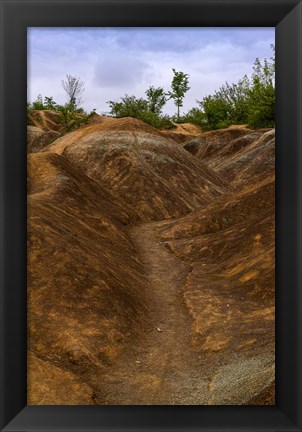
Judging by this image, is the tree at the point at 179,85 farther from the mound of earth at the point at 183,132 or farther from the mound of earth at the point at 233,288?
the mound of earth at the point at 233,288

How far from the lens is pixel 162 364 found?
7762 mm

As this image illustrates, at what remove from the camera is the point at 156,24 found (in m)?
4.33

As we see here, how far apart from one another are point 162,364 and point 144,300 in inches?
112

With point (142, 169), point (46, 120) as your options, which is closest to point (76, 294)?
point (142, 169)

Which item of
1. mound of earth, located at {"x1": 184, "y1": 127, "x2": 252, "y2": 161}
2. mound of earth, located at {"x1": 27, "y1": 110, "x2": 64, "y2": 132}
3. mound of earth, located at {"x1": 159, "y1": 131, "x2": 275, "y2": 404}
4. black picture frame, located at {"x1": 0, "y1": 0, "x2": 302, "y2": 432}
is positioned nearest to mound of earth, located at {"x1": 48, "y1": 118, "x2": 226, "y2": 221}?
mound of earth, located at {"x1": 159, "y1": 131, "x2": 275, "y2": 404}

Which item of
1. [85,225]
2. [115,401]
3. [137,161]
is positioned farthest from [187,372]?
[137,161]

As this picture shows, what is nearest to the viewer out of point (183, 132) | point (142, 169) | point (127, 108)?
point (142, 169)

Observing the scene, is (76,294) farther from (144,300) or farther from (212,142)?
(212,142)

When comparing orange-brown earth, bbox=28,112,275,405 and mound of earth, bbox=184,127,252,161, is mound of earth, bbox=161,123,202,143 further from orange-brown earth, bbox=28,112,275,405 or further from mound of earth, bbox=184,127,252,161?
orange-brown earth, bbox=28,112,275,405
